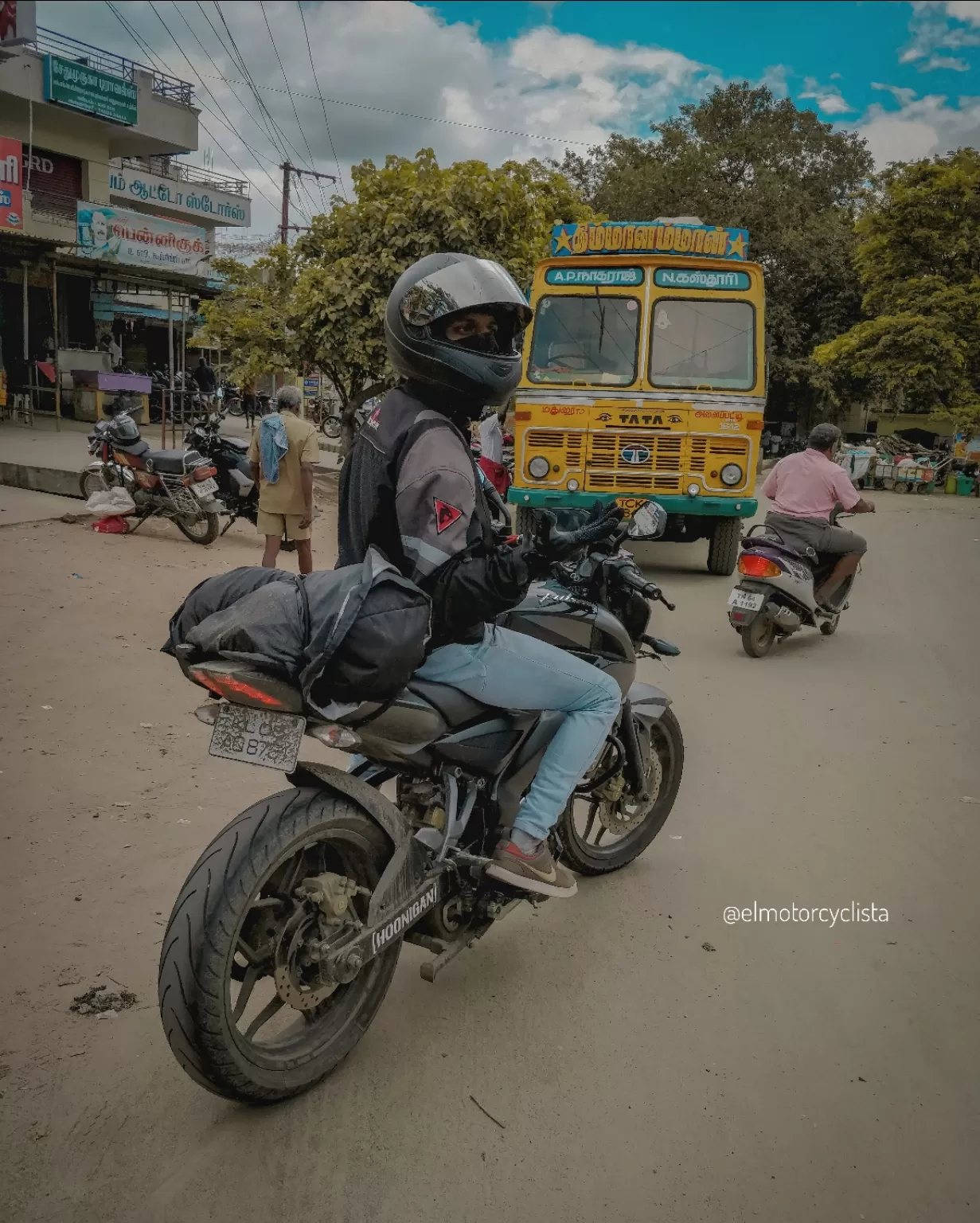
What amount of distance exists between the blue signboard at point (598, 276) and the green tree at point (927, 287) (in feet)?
47.5

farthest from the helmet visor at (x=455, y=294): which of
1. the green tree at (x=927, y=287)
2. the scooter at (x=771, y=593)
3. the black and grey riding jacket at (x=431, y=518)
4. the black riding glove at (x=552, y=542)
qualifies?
the green tree at (x=927, y=287)

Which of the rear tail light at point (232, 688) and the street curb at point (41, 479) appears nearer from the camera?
the rear tail light at point (232, 688)

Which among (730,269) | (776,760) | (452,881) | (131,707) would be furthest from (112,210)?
(452,881)

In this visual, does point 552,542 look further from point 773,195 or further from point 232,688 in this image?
point 773,195

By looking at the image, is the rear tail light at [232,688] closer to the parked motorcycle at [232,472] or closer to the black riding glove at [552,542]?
the black riding glove at [552,542]

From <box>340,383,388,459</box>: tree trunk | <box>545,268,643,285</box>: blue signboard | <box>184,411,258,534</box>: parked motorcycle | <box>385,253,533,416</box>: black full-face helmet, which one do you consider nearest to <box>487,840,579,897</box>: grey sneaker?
<box>385,253,533,416</box>: black full-face helmet

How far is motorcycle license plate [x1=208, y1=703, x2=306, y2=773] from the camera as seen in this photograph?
2115 millimetres

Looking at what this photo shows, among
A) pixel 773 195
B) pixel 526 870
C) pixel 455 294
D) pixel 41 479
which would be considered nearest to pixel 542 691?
pixel 526 870

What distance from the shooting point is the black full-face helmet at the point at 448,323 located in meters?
2.44

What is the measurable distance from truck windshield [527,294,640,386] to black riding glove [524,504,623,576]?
705cm

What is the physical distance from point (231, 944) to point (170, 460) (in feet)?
24.5

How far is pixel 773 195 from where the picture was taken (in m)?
26.6

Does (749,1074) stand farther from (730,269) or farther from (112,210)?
(112,210)

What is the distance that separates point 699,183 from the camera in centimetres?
2723
